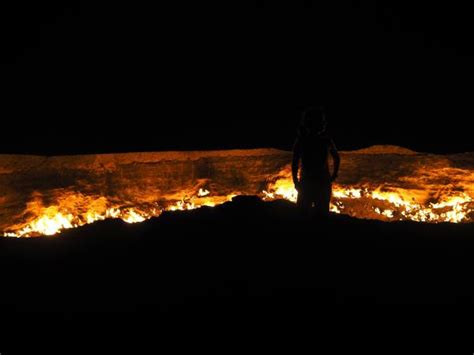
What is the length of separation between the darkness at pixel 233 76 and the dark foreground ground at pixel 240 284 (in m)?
5.47

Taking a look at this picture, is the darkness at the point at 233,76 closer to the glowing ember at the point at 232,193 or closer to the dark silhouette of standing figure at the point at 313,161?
the glowing ember at the point at 232,193

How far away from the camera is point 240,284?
395 centimetres

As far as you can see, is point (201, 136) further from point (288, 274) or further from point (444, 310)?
point (444, 310)

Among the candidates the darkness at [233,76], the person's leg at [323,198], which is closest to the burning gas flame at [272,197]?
the darkness at [233,76]

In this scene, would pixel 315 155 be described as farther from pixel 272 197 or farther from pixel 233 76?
pixel 233 76

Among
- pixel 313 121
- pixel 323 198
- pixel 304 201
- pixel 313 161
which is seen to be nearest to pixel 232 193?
pixel 304 201

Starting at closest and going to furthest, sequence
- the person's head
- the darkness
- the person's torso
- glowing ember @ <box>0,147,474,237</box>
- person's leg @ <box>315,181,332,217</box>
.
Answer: the person's head, the person's torso, person's leg @ <box>315,181,332,217</box>, glowing ember @ <box>0,147,474,237</box>, the darkness

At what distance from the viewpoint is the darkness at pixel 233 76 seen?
9.24m

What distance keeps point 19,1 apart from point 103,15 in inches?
71.5

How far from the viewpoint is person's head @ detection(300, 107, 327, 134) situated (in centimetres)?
522

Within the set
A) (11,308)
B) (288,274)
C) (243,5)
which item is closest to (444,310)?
(288,274)

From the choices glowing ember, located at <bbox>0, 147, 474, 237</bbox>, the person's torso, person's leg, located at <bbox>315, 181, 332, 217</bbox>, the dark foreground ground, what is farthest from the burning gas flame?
the dark foreground ground

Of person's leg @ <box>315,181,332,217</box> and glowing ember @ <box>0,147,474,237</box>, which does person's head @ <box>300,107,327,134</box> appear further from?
glowing ember @ <box>0,147,474,237</box>

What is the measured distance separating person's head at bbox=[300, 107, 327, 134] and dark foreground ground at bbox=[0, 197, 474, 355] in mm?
1283
